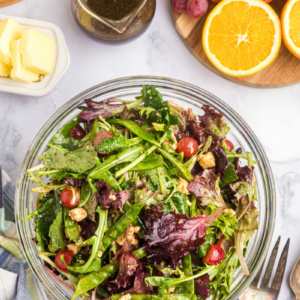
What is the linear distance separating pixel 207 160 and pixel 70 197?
1.53ft

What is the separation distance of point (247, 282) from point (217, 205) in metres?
0.35

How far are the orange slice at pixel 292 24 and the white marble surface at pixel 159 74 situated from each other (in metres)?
0.21

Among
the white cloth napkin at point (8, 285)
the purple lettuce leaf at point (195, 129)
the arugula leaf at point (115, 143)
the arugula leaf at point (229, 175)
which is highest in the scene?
the purple lettuce leaf at point (195, 129)

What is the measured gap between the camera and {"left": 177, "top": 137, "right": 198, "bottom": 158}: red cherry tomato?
1365 mm

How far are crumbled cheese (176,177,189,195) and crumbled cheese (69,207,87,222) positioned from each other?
1.03ft

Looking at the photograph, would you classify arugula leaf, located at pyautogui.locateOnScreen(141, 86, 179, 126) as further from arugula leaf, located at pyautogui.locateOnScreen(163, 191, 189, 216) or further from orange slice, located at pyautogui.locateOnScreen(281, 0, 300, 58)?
orange slice, located at pyautogui.locateOnScreen(281, 0, 300, 58)

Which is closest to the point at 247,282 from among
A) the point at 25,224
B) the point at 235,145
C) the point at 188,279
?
the point at 188,279

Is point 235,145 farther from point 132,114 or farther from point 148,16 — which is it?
point 148,16

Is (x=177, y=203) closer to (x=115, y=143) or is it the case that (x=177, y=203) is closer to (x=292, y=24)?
(x=115, y=143)

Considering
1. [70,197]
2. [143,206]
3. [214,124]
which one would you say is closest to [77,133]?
[70,197]

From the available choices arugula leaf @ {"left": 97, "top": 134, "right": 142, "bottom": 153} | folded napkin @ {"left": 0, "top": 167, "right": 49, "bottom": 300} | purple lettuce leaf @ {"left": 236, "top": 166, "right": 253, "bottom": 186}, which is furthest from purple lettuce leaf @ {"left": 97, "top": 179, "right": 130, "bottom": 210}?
folded napkin @ {"left": 0, "top": 167, "right": 49, "bottom": 300}

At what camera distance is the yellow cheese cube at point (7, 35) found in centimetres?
162

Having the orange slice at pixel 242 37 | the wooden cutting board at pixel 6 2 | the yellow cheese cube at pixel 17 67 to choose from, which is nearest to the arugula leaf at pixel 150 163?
the orange slice at pixel 242 37

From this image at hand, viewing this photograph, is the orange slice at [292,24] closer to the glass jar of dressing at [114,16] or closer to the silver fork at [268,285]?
the glass jar of dressing at [114,16]
